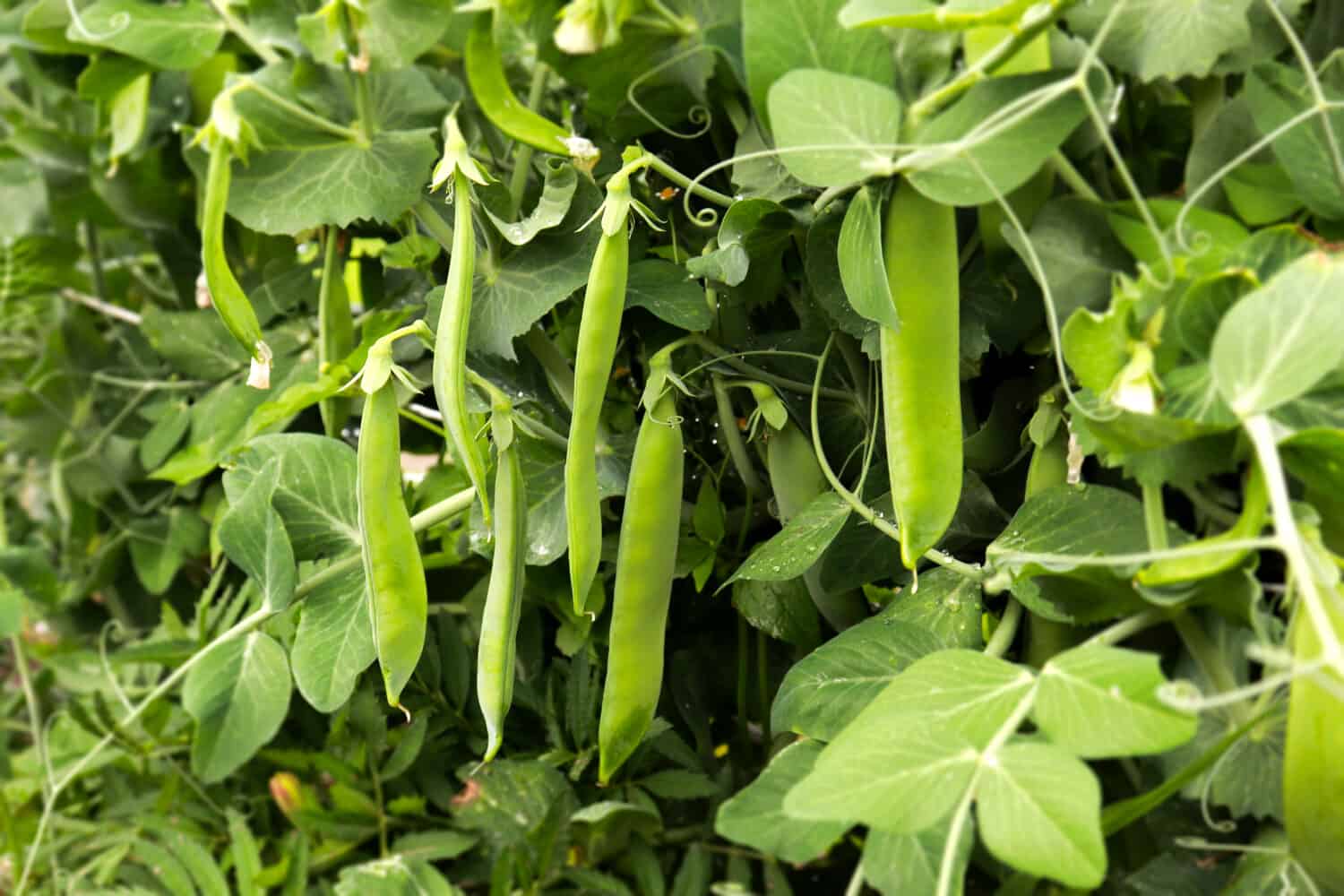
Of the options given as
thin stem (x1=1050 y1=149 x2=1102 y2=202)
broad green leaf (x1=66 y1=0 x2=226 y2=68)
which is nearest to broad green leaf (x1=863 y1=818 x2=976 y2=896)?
thin stem (x1=1050 y1=149 x2=1102 y2=202)

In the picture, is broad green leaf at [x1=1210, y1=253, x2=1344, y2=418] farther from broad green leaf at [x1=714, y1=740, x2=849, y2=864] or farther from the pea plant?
broad green leaf at [x1=714, y1=740, x2=849, y2=864]

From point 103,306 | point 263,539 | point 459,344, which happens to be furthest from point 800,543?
point 103,306

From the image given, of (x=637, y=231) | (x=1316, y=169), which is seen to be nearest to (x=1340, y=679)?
(x=1316, y=169)

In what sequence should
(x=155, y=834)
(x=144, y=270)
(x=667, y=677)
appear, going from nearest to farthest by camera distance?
(x=667, y=677) → (x=155, y=834) → (x=144, y=270)

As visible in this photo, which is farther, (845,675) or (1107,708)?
(845,675)

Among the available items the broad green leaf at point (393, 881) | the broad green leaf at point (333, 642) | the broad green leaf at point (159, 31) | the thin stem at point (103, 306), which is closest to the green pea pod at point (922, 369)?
the broad green leaf at point (333, 642)

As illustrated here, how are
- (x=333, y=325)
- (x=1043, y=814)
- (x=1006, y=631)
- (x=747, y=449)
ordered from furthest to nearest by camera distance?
(x=333, y=325) → (x=747, y=449) → (x=1006, y=631) → (x=1043, y=814)

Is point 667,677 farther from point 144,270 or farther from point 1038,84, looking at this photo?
point 144,270

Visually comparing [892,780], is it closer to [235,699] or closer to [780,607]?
[780,607]
